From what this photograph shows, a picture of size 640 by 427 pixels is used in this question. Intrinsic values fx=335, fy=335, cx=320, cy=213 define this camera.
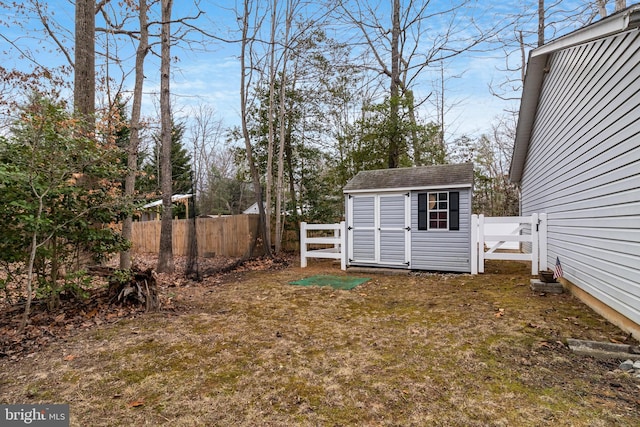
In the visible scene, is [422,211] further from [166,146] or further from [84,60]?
[84,60]

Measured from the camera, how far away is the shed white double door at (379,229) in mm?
7852

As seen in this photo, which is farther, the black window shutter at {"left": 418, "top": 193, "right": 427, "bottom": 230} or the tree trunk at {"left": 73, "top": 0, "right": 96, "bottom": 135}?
the black window shutter at {"left": 418, "top": 193, "right": 427, "bottom": 230}

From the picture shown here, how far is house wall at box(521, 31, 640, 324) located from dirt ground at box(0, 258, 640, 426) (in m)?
0.56

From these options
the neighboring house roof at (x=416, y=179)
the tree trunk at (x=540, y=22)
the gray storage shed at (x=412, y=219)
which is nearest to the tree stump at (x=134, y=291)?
the gray storage shed at (x=412, y=219)

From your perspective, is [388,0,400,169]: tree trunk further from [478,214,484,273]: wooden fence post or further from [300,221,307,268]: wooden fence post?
[478,214,484,273]: wooden fence post

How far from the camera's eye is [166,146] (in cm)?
761

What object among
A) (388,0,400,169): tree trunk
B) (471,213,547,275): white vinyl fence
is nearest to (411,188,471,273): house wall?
(471,213,547,275): white vinyl fence

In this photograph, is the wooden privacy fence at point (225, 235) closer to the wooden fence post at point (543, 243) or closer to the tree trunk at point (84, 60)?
the tree trunk at point (84, 60)

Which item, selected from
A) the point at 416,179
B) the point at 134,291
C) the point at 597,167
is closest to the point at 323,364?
the point at 134,291

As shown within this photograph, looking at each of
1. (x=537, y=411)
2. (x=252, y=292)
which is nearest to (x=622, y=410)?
(x=537, y=411)

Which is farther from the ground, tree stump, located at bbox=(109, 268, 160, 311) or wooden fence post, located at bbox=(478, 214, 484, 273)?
wooden fence post, located at bbox=(478, 214, 484, 273)

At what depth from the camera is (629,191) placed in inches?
137

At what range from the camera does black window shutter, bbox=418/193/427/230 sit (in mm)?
7613

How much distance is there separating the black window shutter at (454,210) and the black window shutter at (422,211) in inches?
21.0
